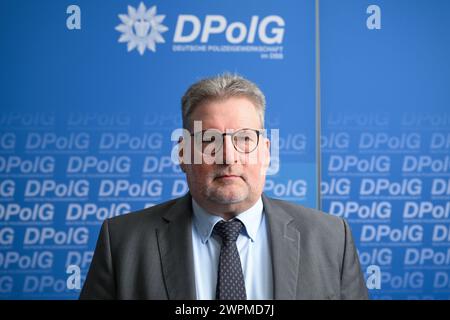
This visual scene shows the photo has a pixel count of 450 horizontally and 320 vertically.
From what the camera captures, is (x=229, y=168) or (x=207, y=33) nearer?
(x=229, y=168)

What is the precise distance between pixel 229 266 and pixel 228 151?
38 cm

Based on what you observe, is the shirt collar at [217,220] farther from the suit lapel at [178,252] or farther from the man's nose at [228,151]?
the man's nose at [228,151]

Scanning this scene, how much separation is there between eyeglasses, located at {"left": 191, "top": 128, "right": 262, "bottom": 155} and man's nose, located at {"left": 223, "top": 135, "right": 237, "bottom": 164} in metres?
0.01

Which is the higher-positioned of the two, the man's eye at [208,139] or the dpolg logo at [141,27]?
the dpolg logo at [141,27]

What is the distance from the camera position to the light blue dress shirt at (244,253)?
161cm

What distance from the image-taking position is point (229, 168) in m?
1.61

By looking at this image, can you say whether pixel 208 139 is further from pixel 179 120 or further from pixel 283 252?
pixel 179 120

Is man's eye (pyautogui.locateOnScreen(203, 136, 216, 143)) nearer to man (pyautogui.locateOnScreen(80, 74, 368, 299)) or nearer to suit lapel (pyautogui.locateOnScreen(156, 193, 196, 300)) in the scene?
man (pyautogui.locateOnScreen(80, 74, 368, 299))

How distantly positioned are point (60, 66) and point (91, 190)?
823mm

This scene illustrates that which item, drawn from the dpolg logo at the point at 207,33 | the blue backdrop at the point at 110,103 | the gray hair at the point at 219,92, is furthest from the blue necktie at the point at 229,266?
the dpolg logo at the point at 207,33

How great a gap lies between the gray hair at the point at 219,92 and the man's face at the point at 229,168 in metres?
0.02

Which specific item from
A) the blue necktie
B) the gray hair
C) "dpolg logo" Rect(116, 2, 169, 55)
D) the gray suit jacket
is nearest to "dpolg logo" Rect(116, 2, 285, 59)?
"dpolg logo" Rect(116, 2, 169, 55)

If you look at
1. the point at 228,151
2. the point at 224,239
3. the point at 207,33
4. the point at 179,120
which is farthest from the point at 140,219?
the point at 207,33
